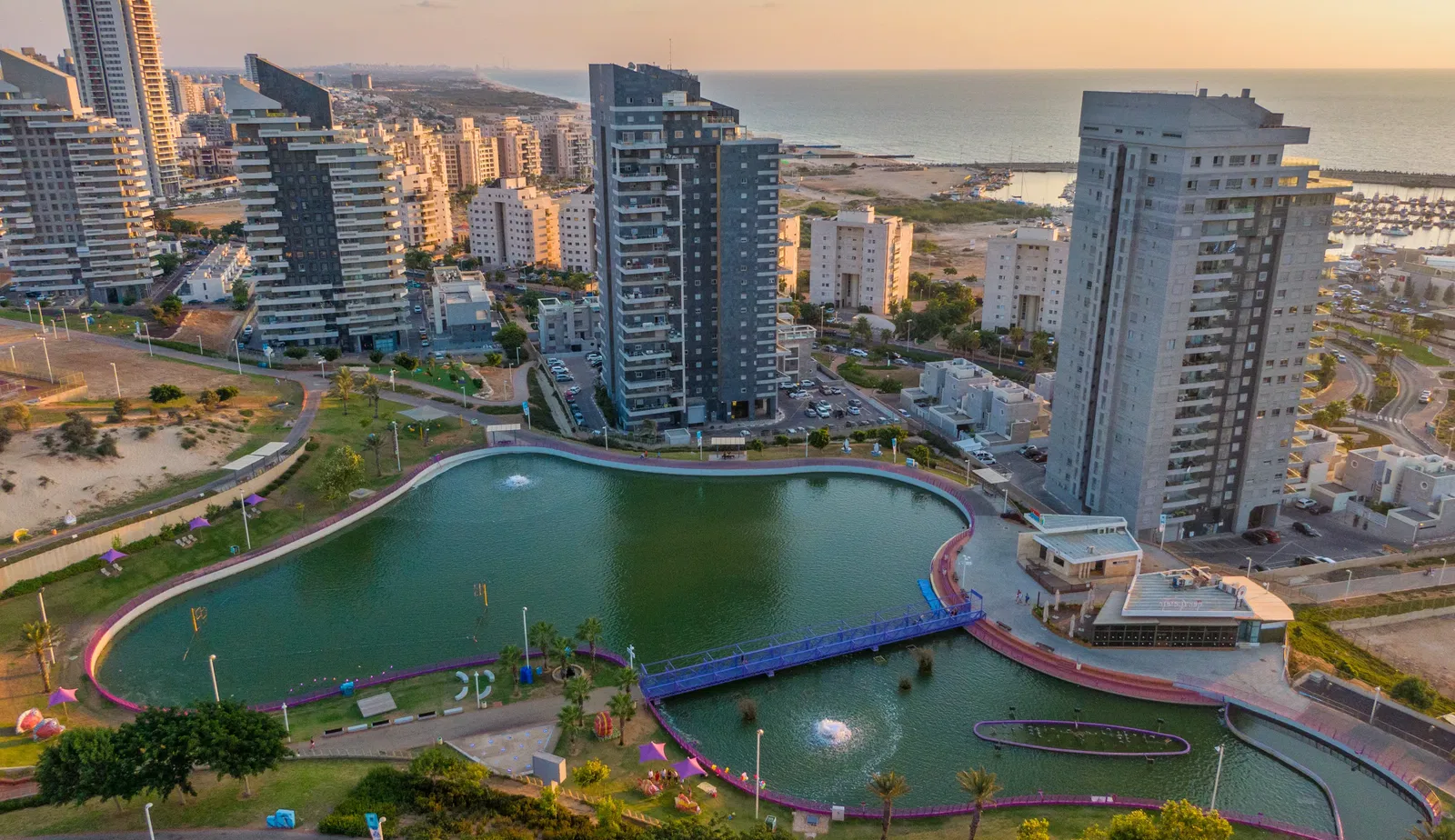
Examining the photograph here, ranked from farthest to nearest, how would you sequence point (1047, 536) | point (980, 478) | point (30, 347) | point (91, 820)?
point (30, 347) → point (980, 478) → point (1047, 536) → point (91, 820)

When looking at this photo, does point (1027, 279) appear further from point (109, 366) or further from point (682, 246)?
point (109, 366)

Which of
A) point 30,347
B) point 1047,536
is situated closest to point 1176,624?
point 1047,536

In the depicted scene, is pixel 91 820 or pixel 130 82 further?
pixel 130 82

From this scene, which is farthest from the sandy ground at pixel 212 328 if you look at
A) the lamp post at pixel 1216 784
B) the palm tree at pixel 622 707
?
the lamp post at pixel 1216 784

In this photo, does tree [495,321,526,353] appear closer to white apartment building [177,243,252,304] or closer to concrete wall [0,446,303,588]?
concrete wall [0,446,303,588]

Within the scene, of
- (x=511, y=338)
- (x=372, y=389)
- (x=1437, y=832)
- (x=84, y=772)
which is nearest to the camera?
(x=1437, y=832)

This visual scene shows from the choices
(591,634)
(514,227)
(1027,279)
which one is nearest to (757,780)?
(591,634)

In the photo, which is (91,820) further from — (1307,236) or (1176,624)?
(1307,236)
